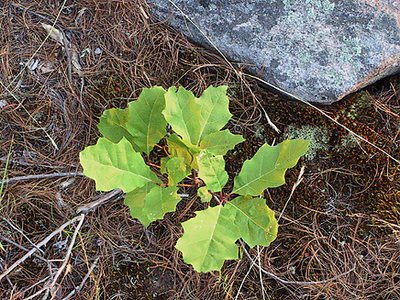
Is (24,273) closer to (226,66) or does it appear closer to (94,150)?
(94,150)

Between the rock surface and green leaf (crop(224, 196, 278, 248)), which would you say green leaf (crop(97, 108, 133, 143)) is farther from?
the rock surface

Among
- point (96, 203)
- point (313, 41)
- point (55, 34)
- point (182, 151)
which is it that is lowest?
point (96, 203)

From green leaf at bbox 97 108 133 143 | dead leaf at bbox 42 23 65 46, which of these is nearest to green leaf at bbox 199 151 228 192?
green leaf at bbox 97 108 133 143

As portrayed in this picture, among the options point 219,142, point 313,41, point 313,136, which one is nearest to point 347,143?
point 313,136

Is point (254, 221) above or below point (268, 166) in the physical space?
below

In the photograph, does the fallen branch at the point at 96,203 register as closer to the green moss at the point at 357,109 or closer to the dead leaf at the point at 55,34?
the dead leaf at the point at 55,34

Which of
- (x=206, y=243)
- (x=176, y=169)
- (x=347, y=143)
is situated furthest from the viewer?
(x=347, y=143)

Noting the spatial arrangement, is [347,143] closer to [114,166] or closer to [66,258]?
[114,166]
